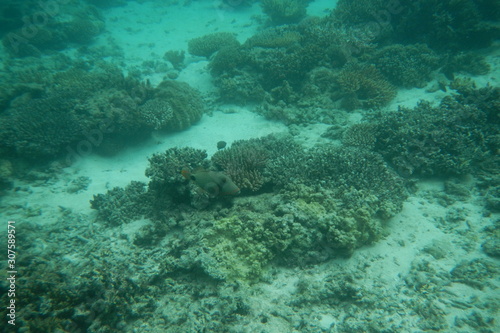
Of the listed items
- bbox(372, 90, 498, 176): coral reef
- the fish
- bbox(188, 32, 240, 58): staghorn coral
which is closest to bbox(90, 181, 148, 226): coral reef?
the fish

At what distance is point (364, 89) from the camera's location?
28.7 feet

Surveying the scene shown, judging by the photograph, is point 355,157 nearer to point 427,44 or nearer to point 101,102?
point 101,102

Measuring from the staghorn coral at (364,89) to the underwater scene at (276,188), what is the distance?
65 millimetres

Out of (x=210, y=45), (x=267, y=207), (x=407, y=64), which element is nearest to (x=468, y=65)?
(x=407, y=64)

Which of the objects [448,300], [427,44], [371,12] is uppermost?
[371,12]

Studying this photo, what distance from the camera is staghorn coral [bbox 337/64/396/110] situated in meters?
8.48

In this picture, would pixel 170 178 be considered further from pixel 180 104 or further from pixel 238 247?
pixel 180 104

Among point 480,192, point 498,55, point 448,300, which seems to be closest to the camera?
point 448,300

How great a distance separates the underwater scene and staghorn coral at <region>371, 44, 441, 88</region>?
8cm

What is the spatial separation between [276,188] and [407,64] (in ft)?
26.4

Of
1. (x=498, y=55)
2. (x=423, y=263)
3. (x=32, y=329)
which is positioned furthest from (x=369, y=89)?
(x=32, y=329)

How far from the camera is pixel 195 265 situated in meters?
3.78

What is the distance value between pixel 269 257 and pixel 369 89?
24.3 ft

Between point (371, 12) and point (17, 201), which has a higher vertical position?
point (371, 12)
